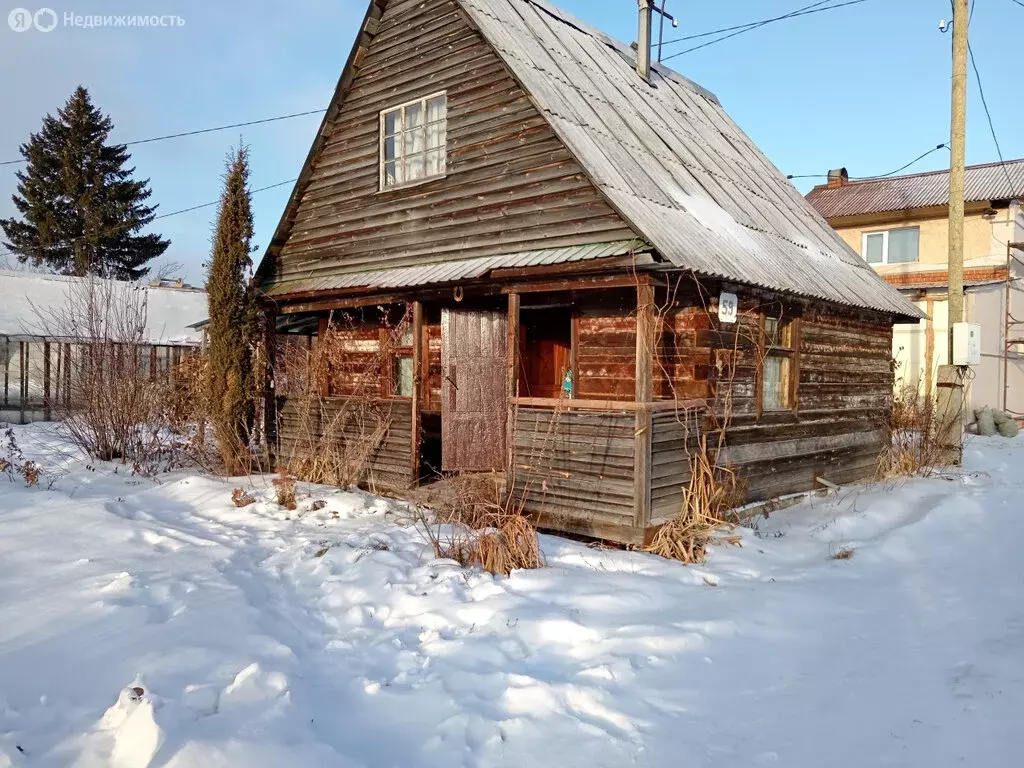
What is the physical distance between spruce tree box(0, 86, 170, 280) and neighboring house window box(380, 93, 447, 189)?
2994 cm

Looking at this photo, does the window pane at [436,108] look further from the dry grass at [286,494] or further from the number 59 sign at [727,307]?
the dry grass at [286,494]

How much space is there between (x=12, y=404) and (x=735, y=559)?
71.0 feet

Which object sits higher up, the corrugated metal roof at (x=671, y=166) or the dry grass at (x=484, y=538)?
the corrugated metal roof at (x=671, y=166)

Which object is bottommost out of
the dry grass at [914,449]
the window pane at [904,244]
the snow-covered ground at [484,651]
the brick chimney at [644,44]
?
the snow-covered ground at [484,651]

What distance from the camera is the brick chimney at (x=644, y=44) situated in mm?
13180

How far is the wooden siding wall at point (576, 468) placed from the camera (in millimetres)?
7812

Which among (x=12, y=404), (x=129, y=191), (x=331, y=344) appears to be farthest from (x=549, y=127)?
(x=129, y=191)

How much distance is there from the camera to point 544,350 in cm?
1154

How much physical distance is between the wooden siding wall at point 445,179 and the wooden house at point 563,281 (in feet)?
0.11

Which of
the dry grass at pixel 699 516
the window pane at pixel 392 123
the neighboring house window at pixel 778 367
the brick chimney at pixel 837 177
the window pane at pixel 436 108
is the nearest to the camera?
the dry grass at pixel 699 516

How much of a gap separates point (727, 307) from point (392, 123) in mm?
6068

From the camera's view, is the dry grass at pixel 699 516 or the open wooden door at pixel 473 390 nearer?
the dry grass at pixel 699 516

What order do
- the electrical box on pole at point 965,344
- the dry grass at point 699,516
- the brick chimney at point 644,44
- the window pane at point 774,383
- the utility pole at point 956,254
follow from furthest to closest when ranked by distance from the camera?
1. the brick chimney at point 644,44
2. the utility pole at point 956,254
3. the electrical box on pole at point 965,344
4. the window pane at point 774,383
5. the dry grass at point 699,516

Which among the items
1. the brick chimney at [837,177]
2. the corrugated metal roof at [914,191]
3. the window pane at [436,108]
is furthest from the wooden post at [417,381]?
the brick chimney at [837,177]
